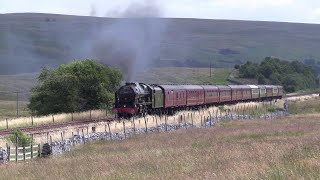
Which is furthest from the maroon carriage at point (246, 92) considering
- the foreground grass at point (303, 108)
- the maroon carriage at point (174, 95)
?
the maroon carriage at point (174, 95)

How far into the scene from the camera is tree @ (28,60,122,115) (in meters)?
54.8

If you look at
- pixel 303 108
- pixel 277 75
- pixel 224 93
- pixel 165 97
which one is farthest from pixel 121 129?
pixel 277 75

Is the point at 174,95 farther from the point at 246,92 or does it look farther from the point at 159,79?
the point at 159,79

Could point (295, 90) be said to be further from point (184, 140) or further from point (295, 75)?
point (184, 140)

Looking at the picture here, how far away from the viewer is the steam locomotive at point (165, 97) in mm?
46166

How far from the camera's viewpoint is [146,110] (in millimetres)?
48031

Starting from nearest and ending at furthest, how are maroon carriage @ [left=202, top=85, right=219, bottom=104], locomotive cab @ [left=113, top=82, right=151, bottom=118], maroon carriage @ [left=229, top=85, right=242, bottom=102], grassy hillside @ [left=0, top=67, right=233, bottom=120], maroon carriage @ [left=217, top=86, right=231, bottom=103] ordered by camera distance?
1. locomotive cab @ [left=113, top=82, right=151, bottom=118]
2. maroon carriage @ [left=202, top=85, right=219, bottom=104]
3. maroon carriage @ [left=217, top=86, right=231, bottom=103]
4. maroon carriage @ [left=229, top=85, right=242, bottom=102]
5. grassy hillside @ [left=0, top=67, right=233, bottom=120]

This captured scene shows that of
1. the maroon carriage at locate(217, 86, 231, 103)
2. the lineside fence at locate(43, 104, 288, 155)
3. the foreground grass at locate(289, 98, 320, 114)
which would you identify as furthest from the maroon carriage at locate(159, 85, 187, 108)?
the foreground grass at locate(289, 98, 320, 114)

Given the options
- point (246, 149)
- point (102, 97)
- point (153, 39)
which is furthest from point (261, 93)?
point (246, 149)

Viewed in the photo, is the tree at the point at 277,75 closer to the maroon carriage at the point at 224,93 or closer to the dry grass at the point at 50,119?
the maroon carriage at the point at 224,93

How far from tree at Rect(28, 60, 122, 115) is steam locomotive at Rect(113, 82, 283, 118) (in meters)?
7.48

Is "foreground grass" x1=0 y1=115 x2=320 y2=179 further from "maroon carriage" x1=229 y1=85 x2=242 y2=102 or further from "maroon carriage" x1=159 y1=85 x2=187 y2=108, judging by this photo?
"maroon carriage" x1=229 y1=85 x2=242 y2=102

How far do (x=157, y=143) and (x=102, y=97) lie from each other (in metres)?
30.6

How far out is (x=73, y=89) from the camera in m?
55.0
